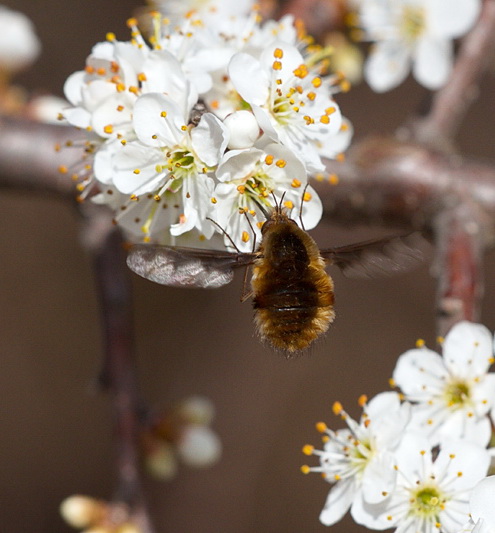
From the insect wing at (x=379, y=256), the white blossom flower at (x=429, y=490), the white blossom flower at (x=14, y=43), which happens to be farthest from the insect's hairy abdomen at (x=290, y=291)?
the white blossom flower at (x=14, y=43)

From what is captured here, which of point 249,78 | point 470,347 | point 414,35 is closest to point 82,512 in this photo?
point 470,347

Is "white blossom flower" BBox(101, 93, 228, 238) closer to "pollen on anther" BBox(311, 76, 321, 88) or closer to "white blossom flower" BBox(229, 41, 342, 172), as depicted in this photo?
"white blossom flower" BBox(229, 41, 342, 172)

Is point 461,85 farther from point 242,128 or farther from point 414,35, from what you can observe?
point 242,128

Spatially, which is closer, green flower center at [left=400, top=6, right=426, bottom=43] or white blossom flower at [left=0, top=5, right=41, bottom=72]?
green flower center at [left=400, top=6, right=426, bottom=43]

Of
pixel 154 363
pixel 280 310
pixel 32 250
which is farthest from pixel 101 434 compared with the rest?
pixel 280 310

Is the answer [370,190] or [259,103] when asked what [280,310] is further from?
[370,190]

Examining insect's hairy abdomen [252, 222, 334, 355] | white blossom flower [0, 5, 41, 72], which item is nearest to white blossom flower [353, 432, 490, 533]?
insect's hairy abdomen [252, 222, 334, 355]
